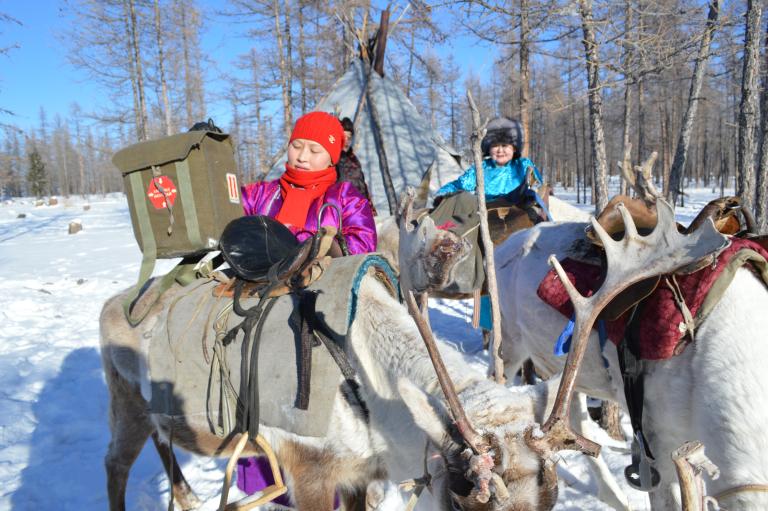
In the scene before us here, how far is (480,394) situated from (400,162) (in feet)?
40.0

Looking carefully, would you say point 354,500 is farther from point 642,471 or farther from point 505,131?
point 505,131

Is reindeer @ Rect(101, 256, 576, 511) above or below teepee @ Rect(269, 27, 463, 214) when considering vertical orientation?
below

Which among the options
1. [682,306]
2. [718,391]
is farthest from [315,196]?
[718,391]

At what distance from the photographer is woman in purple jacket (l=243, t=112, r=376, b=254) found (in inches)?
109

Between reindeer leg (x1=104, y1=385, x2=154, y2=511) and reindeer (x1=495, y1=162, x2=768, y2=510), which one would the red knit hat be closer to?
reindeer (x1=495, y1=162, x2=768, y2=510)

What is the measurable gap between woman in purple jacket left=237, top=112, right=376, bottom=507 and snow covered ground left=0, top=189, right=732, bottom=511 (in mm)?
1279


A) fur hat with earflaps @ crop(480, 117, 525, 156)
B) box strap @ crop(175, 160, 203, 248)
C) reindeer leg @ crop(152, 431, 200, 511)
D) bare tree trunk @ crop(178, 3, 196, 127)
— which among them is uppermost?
bare tree trunk @ crop(178, 3, 196, 127)

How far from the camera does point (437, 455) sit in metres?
1.44

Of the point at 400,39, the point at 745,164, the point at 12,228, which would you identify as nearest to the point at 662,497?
the point at 745,164

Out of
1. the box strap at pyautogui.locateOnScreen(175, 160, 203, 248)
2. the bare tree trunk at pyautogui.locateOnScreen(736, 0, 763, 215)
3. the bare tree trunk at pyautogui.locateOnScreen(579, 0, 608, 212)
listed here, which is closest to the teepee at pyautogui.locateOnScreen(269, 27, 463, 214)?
the bare tree trunk at pyautogui.locateOnScreen(736, 0, 763, 215)

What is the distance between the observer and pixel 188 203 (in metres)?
2.45

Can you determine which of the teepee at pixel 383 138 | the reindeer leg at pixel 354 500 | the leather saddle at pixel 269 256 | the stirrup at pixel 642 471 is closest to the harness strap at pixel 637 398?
the stirrup at pixel 642 471

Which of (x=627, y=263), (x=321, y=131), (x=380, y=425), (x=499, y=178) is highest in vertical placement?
(x=321, y=131)

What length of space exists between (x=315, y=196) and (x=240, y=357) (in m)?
1.19
